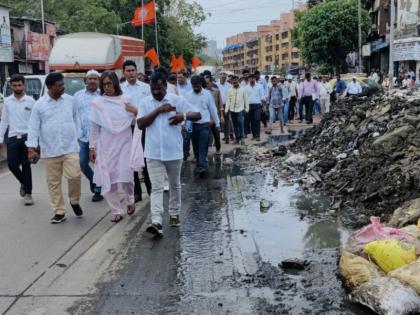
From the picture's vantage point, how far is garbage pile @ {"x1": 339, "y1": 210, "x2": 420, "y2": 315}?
13.4ft

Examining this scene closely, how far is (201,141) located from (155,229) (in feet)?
15.0

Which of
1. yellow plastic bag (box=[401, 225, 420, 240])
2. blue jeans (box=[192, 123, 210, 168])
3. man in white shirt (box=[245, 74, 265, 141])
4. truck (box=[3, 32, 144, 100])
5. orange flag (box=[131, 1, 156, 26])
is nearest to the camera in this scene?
yellow plastic bag (box=[401, 225, 420, 240])

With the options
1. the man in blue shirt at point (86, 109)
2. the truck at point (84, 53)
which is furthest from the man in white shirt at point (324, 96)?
the man in blue shirt at point (86, 109)

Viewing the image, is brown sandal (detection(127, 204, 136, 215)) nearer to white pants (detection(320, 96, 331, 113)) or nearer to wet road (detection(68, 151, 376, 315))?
wet road (detection(68, 151, 376, 315))

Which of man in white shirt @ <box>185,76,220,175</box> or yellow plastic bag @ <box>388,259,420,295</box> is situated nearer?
yellow plastic bag @ <box>388,259,420,295</box>

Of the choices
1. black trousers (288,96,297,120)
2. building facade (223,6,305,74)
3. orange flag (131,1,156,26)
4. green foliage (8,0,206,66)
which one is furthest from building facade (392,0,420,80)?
building facade (223,6,305,74)

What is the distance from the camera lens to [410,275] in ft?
14.0

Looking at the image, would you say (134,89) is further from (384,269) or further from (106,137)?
(384,269)

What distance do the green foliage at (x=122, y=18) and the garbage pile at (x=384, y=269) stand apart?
126 feet

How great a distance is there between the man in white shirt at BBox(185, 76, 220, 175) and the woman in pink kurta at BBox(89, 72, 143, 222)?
365cm

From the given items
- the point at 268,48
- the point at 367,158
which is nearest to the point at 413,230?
the point at 367,158

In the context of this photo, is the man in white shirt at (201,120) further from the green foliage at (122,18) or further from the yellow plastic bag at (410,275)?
the green foliage at (122,18)

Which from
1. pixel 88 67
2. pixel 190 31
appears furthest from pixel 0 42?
pixel 190 31

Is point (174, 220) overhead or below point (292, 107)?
below
